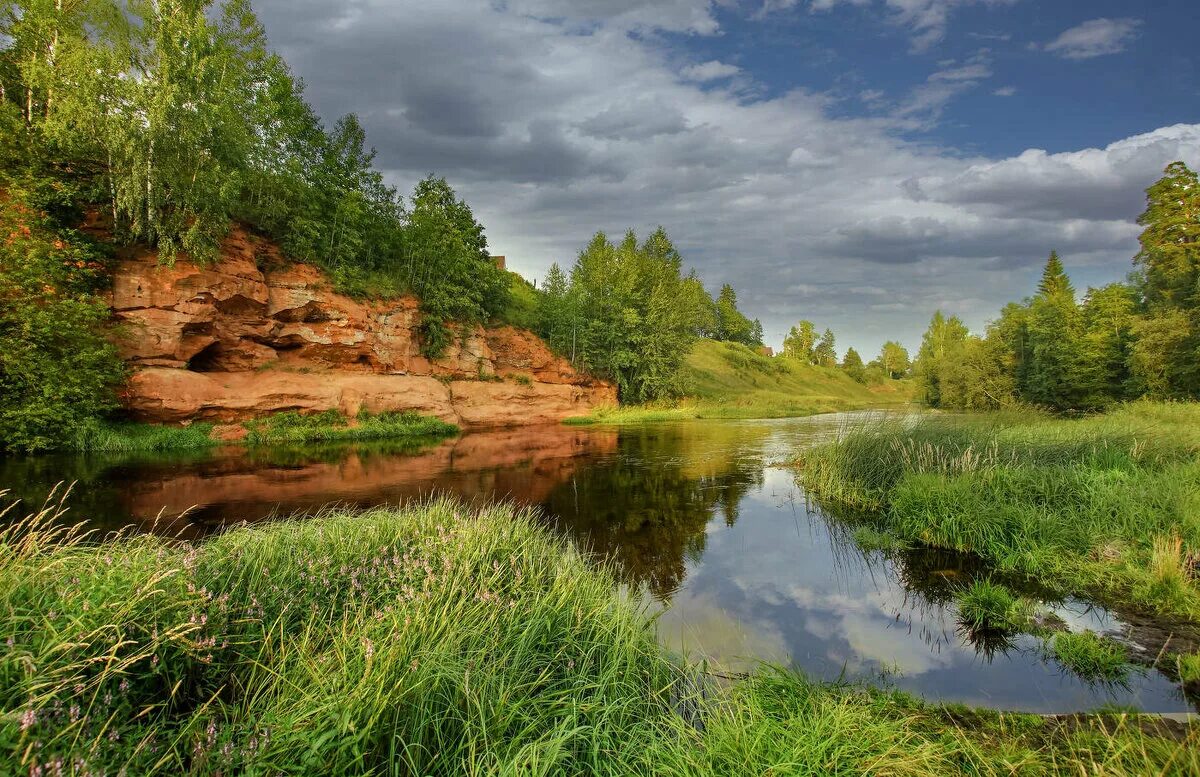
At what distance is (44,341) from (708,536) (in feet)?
84.0

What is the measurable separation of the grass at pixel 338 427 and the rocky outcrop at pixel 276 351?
0.70 m

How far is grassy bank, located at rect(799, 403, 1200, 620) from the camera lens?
8.10 meters

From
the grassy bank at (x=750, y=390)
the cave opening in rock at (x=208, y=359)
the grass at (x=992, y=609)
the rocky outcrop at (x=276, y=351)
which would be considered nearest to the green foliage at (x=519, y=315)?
the rocky outcrop at (x=276, y=351)

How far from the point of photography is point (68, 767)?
93.7 inches

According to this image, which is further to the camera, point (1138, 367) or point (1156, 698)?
point (1138, 367)

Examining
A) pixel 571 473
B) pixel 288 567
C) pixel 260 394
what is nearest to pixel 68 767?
pixel 288 567

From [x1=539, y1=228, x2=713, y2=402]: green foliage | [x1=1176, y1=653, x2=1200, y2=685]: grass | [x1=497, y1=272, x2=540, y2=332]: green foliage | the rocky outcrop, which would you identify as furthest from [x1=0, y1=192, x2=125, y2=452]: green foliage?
[x1=539, y1=228, x2=713, y2=402]: green foliage

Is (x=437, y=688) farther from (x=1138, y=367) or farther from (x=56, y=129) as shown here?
(x=1138, y=367)

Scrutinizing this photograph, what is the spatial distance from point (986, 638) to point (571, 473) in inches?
565

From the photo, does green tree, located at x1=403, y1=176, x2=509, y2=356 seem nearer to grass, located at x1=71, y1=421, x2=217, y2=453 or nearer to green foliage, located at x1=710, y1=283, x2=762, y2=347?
grass, located at x1=71, y1=421, x2=217, y2=453

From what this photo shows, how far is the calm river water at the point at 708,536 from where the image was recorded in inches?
241

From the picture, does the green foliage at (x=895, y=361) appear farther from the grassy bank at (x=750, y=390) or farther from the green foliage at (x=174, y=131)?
the green foliage at (x=174, y=131)

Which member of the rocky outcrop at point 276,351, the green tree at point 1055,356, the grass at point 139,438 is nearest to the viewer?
the grass at point 139,438

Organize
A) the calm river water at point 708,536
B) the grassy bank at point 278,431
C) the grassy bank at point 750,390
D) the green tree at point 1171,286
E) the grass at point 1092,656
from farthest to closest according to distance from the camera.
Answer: the grassy bank at point 750,390, the green tree at point 1171,286, the grassy bank at point 278,431, the calm river water at point 708,536, the grass at point 1092,656
